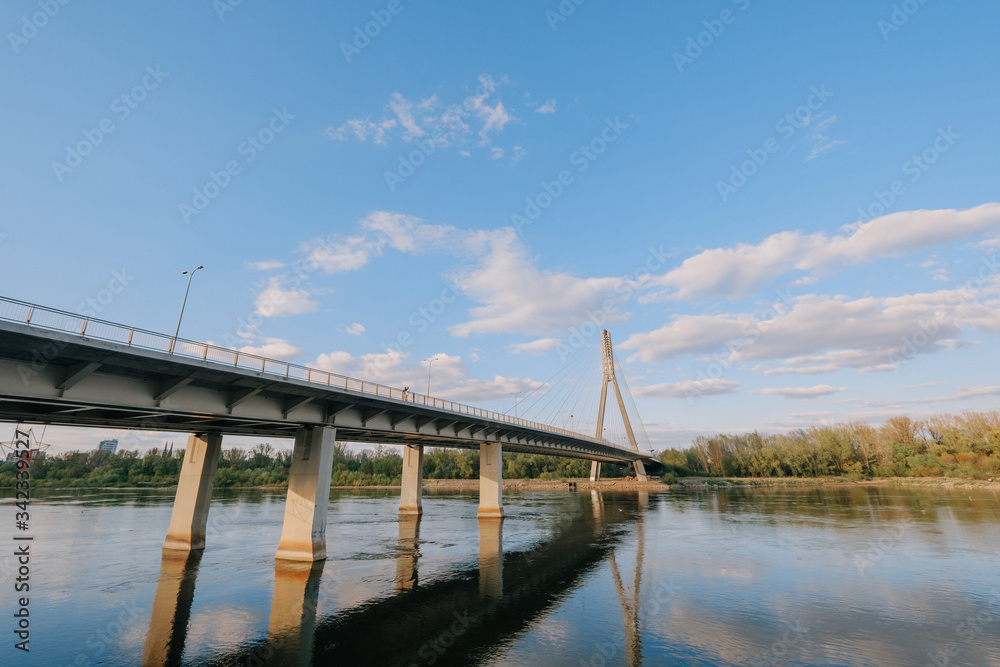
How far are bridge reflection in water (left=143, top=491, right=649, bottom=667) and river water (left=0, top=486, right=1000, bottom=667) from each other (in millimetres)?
116

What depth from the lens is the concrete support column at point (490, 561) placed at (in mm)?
23453

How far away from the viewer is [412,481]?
59.7 meters

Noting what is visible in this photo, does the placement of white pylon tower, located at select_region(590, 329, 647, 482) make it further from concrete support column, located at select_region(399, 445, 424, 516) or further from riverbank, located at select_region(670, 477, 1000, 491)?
concrete support column, located at select_region(399, 445, 424, 516)

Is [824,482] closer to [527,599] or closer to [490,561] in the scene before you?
[490,561]

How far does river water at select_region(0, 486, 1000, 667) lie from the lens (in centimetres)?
1526

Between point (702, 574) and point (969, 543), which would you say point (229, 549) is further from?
point (969, 543)

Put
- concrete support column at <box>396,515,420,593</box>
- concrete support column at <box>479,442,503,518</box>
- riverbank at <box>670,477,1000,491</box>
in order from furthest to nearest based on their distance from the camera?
riverbank at <box>670,477,1000,491</box>
concrete support column at <box>479,442,503,518</box>
concrete support column at <box>396,515,420,593</box>

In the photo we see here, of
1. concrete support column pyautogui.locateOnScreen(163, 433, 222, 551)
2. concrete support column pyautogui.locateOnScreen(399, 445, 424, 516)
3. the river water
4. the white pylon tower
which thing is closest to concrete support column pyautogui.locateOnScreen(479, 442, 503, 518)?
concrete support column pyautogui.locateOnScreen(399, 445, 424, 516)

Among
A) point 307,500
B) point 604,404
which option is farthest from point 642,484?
point 307,500

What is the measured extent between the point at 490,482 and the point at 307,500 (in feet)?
98.7

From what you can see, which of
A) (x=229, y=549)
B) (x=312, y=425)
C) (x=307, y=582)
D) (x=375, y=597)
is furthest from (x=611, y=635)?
(x=229, y=549)

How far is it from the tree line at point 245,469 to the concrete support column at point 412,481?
67.9m

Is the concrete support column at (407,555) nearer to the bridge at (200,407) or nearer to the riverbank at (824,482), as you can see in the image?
the bridge at (200,407)

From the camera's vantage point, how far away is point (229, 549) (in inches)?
1363
